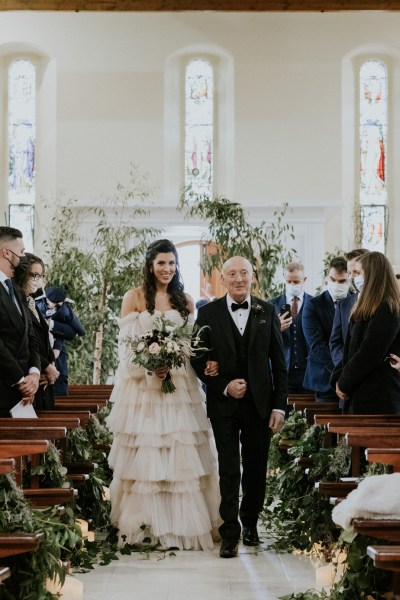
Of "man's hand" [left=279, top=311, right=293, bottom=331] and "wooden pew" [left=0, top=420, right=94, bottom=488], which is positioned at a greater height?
"man's hand" [left=279, top=311, right=293, bottom=331]

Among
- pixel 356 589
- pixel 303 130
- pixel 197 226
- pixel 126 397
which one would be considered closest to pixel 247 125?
pixel 303 130

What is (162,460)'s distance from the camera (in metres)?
5.95

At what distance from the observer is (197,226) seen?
617 inches

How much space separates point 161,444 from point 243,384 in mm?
636

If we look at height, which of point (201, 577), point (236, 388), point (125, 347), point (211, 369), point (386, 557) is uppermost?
point (125, 347)

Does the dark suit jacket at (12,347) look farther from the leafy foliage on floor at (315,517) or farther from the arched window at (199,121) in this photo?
the arched window at (199,121)

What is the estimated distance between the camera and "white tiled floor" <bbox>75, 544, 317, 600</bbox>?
470cm

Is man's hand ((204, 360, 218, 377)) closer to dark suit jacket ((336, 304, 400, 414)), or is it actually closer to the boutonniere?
the boutonniere

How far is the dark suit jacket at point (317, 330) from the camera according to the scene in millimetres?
7449

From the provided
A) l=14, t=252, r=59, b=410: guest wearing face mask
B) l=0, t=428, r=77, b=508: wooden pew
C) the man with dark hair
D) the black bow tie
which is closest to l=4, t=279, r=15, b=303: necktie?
the man with dark hair

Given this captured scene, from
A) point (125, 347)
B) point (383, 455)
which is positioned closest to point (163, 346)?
point (125, 347)

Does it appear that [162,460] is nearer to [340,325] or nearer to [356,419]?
[356,419]

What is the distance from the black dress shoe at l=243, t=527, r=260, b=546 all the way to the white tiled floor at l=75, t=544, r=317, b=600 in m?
0.09

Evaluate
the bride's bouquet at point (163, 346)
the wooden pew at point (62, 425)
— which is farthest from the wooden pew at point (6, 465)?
the bride's bouquet at point (163, 346)
